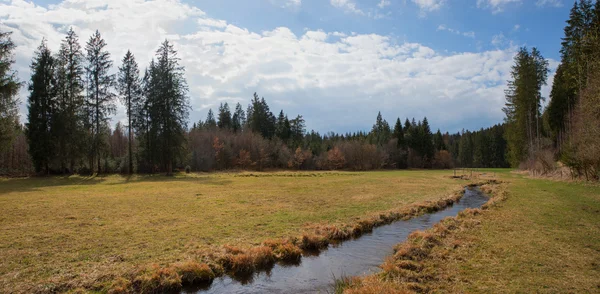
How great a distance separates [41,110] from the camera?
43094 millimetres

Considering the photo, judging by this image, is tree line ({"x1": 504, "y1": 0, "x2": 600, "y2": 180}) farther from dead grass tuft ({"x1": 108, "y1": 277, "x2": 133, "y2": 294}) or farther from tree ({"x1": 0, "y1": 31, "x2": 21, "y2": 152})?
tree ({"x1": 0, "y1": 31, "x2": 21, "y2": 152})

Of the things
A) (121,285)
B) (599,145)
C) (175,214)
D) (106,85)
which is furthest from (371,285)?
(106,85)

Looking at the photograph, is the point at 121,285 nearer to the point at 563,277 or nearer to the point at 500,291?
the point at 500,291

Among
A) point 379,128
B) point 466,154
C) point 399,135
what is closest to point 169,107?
point 399,135

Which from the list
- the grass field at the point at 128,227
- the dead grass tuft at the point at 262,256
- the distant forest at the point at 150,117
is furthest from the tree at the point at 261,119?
the dead grass tuft at the point at 262,256

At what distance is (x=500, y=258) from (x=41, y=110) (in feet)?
178

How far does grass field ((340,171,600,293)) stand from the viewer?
752cm

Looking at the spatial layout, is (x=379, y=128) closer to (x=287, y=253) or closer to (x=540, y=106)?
(x=540, y=106)

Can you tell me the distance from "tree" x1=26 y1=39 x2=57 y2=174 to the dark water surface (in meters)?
45.3

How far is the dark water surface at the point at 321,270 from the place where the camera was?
8586 millimetres

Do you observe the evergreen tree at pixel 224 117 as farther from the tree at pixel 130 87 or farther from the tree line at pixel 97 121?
the tree at pixel 130 87

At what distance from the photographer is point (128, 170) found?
158 ft

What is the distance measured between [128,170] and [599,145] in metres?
55.1

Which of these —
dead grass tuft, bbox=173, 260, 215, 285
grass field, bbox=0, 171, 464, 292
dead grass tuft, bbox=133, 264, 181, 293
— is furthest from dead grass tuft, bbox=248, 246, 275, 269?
dead grass tuft, bbox=133, 264, 181, 293
